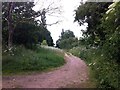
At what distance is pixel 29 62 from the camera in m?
16.6

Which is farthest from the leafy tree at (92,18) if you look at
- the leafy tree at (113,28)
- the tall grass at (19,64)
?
the leafy tree at (113,28)

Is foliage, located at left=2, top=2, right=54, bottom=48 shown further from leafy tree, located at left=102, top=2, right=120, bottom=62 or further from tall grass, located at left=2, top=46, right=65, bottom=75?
leafy tree, located at left=102, top=2, right=120, bottom=62

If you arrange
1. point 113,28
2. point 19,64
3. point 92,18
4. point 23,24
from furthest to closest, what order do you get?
point 23,24
point 92,18
point 19,64
point 113,28

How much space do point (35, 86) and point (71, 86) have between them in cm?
149

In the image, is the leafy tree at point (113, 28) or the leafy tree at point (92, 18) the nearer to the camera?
the leafy tree at point (113, 28)

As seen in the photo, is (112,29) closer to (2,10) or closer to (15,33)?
(2,10)

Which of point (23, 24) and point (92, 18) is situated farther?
point (23, 24)

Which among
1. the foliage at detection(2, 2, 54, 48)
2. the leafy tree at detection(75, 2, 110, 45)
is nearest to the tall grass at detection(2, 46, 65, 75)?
the foliage at detection(2, 2, 54, 48)

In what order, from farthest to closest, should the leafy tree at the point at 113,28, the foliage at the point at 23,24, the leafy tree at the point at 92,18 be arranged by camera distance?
the foliage at the point at 23,24 < the leafy tree at the point at 92,18 < the leafy tree at the point at 113,28

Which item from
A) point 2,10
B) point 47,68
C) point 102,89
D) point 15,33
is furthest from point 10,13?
point 102,89

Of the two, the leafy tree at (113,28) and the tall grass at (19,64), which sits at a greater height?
the leafy tree at (113,28)

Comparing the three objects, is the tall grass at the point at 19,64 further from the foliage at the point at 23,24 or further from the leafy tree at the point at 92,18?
the leafy tree at the point at 92,18

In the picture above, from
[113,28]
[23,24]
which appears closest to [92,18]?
[23,24]

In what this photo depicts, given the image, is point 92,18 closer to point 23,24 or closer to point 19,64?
point 23,24
